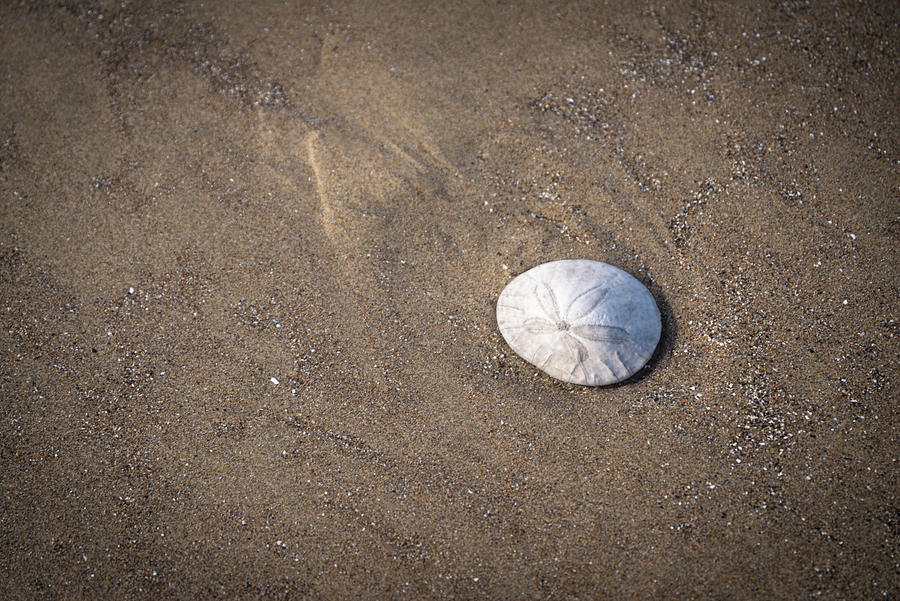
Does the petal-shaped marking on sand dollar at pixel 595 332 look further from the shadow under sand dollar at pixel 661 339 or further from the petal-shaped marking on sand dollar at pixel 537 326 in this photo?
the shadow under sand dollar at pixel 661 339

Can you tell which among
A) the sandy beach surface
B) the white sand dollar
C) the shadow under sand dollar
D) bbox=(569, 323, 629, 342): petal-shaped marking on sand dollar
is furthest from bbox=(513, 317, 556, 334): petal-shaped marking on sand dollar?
the shadow under sand dollar

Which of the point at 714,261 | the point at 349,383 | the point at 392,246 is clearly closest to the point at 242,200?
the point at 392,246

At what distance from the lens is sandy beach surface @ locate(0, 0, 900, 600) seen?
2734 millimetres

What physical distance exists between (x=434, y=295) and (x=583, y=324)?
0.82m

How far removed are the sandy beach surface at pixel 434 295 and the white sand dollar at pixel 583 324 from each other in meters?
0.15

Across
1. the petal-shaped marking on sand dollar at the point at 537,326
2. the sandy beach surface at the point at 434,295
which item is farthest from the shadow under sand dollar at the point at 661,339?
the petal-shaped marking on sand dollar at the point at 537,326

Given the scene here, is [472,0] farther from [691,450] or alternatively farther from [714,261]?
[691,450]

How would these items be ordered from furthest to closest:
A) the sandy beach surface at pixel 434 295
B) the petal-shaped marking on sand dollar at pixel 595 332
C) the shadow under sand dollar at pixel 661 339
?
the shadow under sand dollar at pixel 661 339
the petal-shaped marking on sand dollar at pixel 595 332
the sandy beach surface at pixel 434 295

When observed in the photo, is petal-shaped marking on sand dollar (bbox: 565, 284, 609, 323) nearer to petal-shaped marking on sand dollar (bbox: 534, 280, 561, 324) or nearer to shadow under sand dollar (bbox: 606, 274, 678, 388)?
petal-shaped marking on sand dollar (bbox: 534, 280, 561, 324)

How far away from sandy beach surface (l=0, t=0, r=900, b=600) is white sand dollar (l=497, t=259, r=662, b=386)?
145 millimetres

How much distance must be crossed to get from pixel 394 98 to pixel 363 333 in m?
1.50

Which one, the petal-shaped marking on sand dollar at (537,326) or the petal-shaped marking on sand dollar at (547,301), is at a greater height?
the petal-shaped marking on sand dollar at (547,301)

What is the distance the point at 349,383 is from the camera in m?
3.00

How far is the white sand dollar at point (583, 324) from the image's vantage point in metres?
2.85
